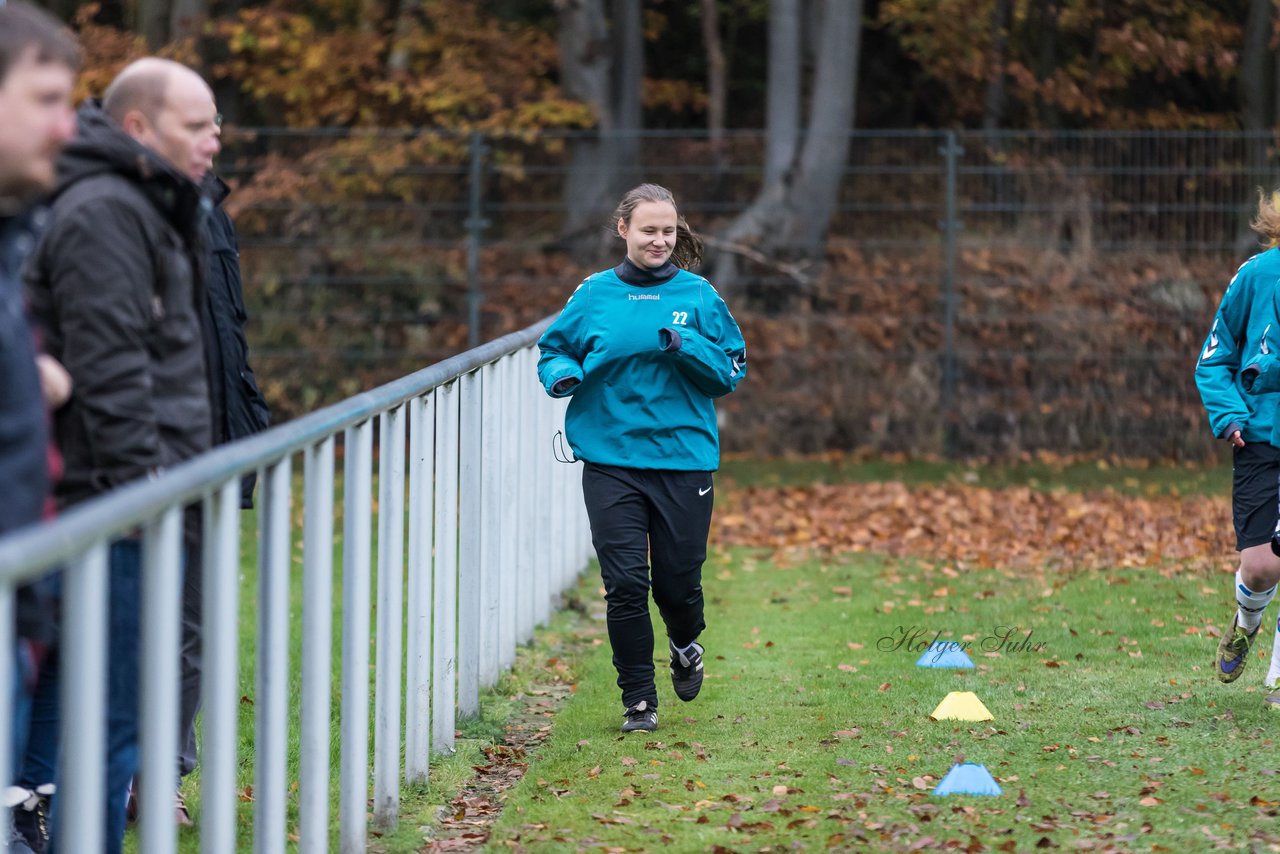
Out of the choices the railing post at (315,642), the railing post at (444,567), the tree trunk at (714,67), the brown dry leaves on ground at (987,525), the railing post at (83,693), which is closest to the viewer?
the railing post at (83,693)

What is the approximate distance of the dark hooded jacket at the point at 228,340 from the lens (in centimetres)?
520

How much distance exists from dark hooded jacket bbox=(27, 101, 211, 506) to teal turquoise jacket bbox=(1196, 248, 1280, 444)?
12.4 feet

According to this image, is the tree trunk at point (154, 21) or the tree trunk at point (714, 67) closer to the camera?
the tree trunk at point (154, 21)

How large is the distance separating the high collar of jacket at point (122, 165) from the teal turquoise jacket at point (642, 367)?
2.38m

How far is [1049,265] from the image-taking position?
628 inches

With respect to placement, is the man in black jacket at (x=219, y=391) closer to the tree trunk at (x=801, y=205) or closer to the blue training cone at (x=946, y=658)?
the blue training cone at (x=946, y=658)

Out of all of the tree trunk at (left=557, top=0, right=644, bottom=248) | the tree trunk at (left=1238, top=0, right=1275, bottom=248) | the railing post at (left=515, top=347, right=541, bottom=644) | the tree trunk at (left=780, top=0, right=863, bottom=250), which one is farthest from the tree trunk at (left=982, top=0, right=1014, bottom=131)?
the railing post at (left=515, top=347, right=541, bottom=644)

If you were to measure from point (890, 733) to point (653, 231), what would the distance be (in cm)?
188

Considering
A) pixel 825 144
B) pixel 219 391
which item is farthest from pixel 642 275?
pixel 825 144

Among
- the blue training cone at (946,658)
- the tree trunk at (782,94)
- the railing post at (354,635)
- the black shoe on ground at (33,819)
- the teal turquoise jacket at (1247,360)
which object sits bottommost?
the blue training cone at (946,658)

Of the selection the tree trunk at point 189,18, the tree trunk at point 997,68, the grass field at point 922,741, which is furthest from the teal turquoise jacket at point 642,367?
the tree trunk at point 997,68

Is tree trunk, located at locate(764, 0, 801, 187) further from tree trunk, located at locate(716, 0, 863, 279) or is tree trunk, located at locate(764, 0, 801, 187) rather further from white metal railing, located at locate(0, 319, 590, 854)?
white metal railing, located at locate(0, 319, 590, 854)

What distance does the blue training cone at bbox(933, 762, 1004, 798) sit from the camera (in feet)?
17.3

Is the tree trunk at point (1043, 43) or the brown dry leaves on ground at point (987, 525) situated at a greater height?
the tree trunk at point (1043, 43)
